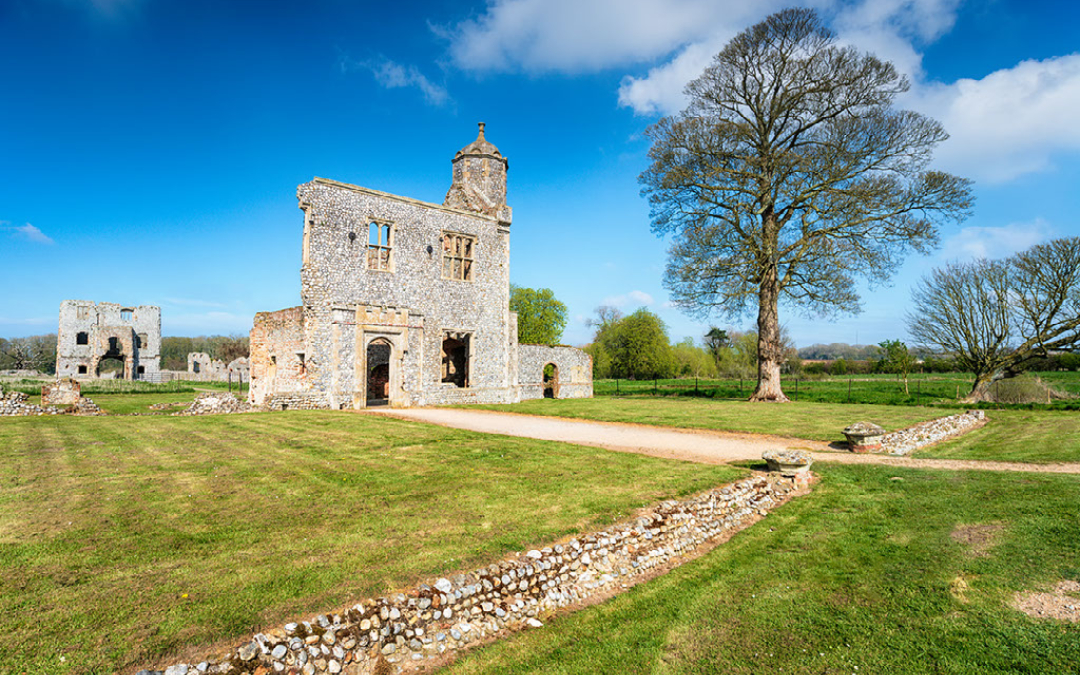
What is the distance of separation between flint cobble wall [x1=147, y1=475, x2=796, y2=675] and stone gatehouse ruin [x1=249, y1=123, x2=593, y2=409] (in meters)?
17.0

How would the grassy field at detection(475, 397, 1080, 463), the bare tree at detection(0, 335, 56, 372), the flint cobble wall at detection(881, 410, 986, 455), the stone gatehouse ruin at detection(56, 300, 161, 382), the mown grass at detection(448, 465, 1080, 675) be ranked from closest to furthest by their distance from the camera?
the mown grass at detection(448, 465, 1080, 675), the grassy field at detection(475, 397, 1080, 463), the flint cobble wall at detection(881, 410, 986, 455), the stone gatehouse ruin at detection(56, 300, 161, 382), the bare tree at detection(0, 335, 56, 372)

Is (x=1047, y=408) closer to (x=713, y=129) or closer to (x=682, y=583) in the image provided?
(x=713, y=129)

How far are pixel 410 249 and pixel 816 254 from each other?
19039 mm

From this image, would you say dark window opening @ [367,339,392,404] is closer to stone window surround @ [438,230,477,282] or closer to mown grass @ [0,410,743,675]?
stone window surround @ [438,230,477,282]

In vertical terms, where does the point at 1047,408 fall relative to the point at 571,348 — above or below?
below

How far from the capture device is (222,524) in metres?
5.89

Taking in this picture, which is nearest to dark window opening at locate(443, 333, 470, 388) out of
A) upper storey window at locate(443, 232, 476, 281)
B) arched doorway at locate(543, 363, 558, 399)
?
upper storey window at locate(443, 232, 476, 281)

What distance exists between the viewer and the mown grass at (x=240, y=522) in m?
3.91

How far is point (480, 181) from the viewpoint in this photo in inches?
1078

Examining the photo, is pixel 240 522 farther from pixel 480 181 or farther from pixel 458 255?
pixel 480 181

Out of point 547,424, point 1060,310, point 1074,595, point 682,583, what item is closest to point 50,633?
point 682,583

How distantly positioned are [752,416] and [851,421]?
3007mm

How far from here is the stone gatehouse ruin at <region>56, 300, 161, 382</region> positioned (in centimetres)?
4712

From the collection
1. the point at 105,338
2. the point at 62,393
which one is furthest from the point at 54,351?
the point at 62,393
